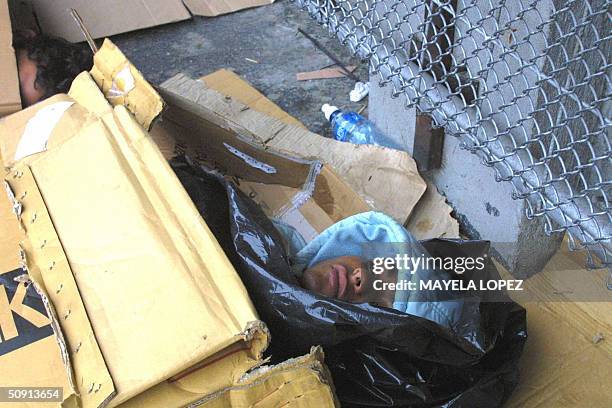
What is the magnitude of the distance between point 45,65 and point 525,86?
175 centimetres

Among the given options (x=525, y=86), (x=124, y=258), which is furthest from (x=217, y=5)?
(x=124, y=258)

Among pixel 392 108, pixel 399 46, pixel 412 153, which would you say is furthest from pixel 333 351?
pixel 392 108

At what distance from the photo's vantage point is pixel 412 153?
210 centimetres

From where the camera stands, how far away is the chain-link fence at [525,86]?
127 centimetres

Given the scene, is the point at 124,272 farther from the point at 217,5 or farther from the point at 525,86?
the point at 217,5

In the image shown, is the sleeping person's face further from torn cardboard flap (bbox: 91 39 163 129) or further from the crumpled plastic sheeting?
torn cardboard flap (bbox: 91 39 163 129)

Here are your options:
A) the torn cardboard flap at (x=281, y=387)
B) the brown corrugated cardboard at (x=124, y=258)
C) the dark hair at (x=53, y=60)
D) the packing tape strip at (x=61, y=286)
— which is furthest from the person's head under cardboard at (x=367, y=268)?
the dark hair at (x=53, y=60)

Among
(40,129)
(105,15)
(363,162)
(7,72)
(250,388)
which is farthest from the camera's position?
(105,15)

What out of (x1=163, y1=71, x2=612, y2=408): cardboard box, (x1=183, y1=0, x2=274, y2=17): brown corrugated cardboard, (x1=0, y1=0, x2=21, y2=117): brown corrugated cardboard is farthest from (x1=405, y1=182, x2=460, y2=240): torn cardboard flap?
(x1=183, y1=0, x2=274, y2=17): brown corrugated cardboard

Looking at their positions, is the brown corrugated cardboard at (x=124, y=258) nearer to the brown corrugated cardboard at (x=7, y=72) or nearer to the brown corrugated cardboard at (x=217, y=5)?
the brown corrugated cardboard at (x=7, y=72)

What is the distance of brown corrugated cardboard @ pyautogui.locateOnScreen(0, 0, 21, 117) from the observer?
1882 millimetres

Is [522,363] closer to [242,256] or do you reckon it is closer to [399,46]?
[242,256]

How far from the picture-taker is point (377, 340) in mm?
1205

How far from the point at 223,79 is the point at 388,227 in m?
1.46
